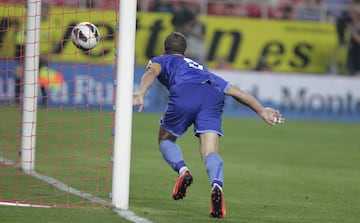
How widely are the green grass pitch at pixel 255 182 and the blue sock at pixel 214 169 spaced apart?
35cm

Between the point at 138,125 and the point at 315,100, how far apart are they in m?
7.41

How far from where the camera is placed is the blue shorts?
28.2 ft

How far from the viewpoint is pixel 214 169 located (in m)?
8.34

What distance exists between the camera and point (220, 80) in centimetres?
871

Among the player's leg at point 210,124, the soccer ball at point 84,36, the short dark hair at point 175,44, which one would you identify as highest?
the soccer ball at point 84,36

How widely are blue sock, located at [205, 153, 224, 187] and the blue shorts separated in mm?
288

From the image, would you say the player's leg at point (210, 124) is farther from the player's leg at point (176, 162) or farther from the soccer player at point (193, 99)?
the player's leg at point (176, 162)

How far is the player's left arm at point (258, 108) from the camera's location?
8242 millimetres

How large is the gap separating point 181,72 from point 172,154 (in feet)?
2.69

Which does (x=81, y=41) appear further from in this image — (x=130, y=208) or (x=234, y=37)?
(x=234, y=37)

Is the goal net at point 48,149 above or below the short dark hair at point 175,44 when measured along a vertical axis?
below

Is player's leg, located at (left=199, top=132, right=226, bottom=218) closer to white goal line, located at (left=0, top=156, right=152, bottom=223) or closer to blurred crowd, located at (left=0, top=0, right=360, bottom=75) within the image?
white goal line, located at (left=0, top=156, right=152, bottom=223)

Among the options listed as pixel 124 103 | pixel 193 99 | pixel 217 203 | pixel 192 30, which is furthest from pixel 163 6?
pixel 217 203

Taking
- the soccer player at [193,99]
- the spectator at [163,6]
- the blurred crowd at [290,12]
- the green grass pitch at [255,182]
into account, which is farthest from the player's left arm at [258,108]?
the spectator at [163,6]
